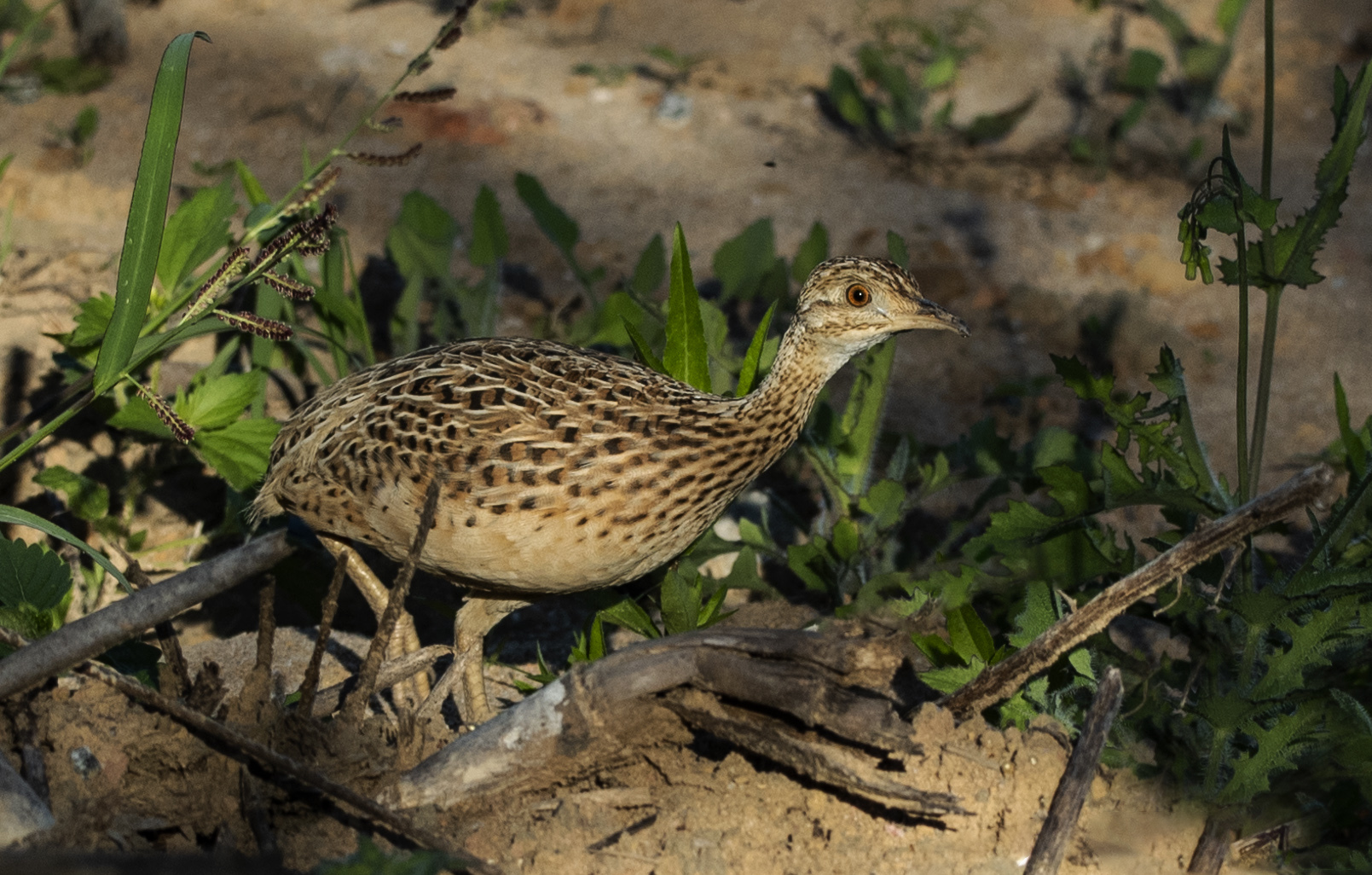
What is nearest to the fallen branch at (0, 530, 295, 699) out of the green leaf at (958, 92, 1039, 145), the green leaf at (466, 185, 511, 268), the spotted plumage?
the spotted plumage

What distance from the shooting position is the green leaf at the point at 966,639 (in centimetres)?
332

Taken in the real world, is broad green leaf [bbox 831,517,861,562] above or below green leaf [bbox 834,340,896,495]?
below

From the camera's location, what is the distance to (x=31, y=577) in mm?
3182

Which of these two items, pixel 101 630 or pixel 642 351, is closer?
pixel 101 630

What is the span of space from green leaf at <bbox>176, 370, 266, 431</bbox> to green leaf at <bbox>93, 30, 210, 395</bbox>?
1291 millimetres

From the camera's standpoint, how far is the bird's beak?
11.6 ft

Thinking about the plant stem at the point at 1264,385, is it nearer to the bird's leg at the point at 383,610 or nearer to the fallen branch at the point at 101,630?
the bird's leg at the point at 383,610

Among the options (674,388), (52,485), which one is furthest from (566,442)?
(52,485)

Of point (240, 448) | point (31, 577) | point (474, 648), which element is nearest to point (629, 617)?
point (474, 648)

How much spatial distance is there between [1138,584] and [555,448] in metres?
1.51

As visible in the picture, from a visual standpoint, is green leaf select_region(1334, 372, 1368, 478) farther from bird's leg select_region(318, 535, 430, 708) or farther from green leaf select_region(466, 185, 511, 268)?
green leaf select_region(466, 185, 511, 268)

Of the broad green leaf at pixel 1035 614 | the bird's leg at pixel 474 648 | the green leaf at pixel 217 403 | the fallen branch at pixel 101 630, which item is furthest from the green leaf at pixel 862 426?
the fallen branch at pixel 101 630

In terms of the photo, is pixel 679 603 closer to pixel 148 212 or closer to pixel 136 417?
pixel 148 212

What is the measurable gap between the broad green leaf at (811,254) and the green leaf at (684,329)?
112cm
